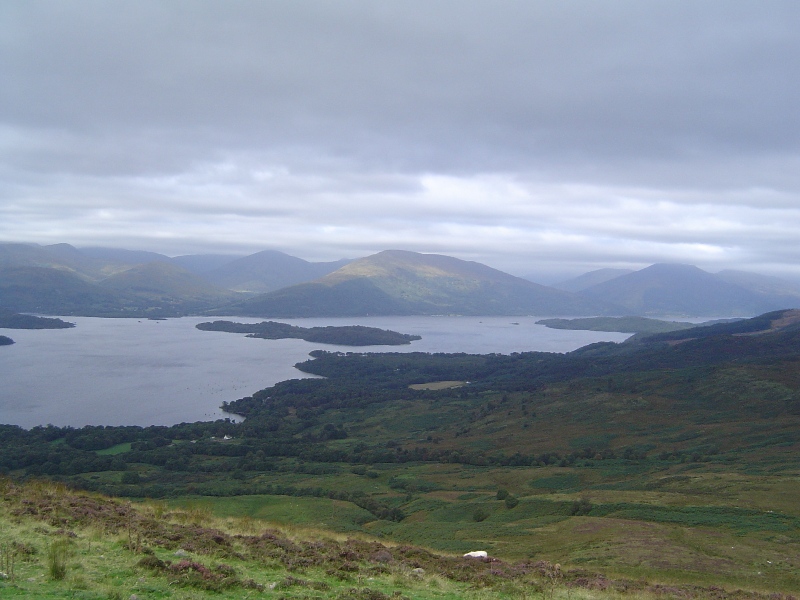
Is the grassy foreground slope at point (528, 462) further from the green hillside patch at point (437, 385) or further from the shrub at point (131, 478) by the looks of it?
the green hillside patch at point (437, 385)

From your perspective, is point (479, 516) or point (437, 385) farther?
point (437, 385)

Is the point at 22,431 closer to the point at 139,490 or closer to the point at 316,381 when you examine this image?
the point at 139,490

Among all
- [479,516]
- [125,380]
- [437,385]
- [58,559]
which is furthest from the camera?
[437,385]

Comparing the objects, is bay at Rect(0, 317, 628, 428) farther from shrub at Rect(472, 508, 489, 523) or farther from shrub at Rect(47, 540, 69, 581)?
shrub at Rect(47, 540, 69, 581)

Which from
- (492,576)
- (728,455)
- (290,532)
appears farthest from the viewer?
(728,455)

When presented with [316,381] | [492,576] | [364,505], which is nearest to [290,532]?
[492,576]

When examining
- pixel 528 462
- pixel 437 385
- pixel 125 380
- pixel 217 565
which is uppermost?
pixel 217 565

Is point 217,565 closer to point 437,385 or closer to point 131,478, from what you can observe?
point 131,478

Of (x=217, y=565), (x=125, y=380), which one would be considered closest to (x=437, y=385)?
(x=125, y=380)

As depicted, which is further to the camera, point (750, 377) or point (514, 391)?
point (514, 391)
